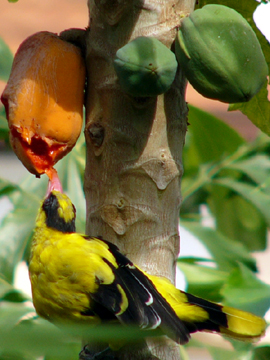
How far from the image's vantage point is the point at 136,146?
1045 mm

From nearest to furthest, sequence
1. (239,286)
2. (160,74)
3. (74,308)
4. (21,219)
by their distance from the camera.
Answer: (160,74) → (74,308) → (239,286) → (21,219)

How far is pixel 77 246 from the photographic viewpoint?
4.30 ft

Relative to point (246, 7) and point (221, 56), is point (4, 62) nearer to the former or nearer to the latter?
point (246, 7)

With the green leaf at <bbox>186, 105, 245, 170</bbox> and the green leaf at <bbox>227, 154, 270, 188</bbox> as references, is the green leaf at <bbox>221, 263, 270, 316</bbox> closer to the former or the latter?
the green leaf at <bbox>227, 154, 270, 188</bbox>

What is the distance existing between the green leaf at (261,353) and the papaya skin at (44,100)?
1.56 m

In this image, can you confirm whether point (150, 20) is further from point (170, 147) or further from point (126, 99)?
point (170, 147)

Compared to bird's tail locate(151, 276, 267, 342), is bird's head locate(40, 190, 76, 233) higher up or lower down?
higher up

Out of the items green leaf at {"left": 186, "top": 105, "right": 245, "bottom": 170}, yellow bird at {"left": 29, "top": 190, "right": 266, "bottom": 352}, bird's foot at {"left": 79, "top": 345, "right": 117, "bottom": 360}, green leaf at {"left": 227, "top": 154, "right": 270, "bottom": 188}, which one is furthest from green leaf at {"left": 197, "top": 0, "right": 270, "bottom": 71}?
green leaf at {"left": 186, "top": 105, "right": 245, "bottom": 170}

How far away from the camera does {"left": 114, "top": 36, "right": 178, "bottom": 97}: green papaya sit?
0.94 metres

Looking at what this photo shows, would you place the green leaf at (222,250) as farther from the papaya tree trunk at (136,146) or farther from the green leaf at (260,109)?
the papaya tree trunk at (136,146)

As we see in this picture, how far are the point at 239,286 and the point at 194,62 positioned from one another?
4.39 ft

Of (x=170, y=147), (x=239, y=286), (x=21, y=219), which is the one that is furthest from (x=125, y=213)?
(x=21, y=219)

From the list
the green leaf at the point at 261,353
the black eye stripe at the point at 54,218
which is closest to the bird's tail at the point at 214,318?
the black eye stripe at the point at 54,218

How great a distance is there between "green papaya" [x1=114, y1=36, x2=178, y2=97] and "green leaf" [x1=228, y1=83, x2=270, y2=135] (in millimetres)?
421
